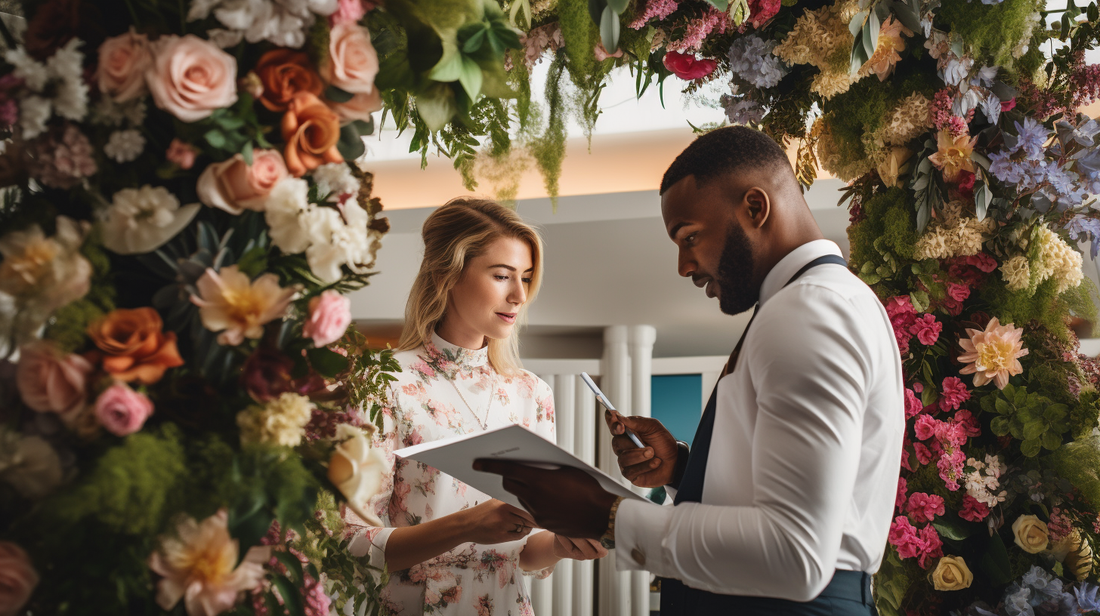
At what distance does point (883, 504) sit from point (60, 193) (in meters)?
1.22

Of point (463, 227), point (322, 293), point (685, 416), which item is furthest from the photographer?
point (685, 416)

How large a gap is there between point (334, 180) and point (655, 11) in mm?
1101

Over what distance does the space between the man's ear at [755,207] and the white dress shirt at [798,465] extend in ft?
0.50

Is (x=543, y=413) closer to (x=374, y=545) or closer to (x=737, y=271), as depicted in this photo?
(x=374, y=545)

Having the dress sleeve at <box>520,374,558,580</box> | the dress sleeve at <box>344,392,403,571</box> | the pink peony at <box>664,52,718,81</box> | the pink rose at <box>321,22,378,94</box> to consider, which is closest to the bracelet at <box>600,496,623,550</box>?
the dress sleeve at <box>344,392,403,571</box>

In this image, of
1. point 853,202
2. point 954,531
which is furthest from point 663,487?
point 853,202

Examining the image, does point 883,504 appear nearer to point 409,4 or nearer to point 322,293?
point 322,293

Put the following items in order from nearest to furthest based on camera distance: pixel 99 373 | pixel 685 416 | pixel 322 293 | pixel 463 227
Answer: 1. pixel 99 373
2. pixel 322 293
3. pixel 463 227
4. pixel 685 416

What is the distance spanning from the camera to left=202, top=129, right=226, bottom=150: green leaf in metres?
0.84

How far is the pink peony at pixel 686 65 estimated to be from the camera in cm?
206

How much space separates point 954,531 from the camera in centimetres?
188

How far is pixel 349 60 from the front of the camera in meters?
0.94

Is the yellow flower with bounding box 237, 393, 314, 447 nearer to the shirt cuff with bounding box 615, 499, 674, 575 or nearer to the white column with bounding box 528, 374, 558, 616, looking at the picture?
the shirt cuff with bounding box 615, 499, 674, 575

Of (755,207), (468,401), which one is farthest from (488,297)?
Answer: (755,207)
